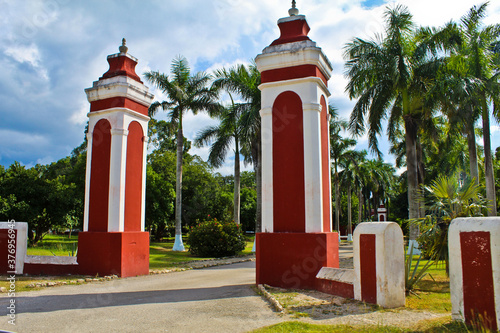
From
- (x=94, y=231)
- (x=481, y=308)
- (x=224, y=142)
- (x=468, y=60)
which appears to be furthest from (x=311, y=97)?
(x=224, y=142)

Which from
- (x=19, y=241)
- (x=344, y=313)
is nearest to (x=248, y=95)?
(x=19, y=241)

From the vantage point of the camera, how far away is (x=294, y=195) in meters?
8.50

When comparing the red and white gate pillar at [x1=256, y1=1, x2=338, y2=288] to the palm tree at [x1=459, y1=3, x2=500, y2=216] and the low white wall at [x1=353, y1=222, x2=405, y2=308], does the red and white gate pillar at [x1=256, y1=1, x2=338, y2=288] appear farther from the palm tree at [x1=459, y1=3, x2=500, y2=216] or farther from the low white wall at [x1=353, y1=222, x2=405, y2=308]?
the palm tree at [x1=459, y1=3, x2=500, y2=216]

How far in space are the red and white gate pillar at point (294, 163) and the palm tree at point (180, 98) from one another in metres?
12.6

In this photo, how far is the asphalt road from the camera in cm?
527

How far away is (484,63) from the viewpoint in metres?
16.3

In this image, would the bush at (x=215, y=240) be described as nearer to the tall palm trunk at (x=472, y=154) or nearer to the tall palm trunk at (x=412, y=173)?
the tall palm trunk at (x=412, y=173)

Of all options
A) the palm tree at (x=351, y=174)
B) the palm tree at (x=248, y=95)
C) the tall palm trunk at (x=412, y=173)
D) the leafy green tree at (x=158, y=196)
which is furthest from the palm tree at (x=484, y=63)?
the leafy green tree at (x=158, y=196)

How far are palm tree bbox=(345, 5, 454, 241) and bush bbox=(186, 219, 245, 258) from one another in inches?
303

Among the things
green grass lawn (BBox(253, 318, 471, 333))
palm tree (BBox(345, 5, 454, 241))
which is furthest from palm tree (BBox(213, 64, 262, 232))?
green grass lawn (BBox(253, 318, 471, 333))

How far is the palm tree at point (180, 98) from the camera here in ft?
69.6

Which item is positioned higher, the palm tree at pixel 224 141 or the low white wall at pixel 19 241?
the palm tree at pixel 224 141

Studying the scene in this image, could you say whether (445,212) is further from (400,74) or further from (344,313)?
(400,74)

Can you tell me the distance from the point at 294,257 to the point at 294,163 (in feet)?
6.46
